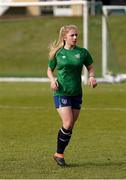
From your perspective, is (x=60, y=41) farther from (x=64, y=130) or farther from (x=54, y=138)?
(x=54, y=138)

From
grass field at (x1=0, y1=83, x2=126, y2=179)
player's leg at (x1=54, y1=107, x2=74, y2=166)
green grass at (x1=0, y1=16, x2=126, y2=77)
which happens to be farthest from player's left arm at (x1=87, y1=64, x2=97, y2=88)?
green grass at (x1=0, y1=16, x2=126, y2=77)

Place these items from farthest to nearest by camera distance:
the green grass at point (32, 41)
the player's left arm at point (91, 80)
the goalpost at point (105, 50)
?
the green grass at point (32, 41)
the goalpost at point (105, 50)
the player's left arm at point (91, 80)

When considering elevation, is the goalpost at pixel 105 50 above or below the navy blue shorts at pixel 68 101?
below

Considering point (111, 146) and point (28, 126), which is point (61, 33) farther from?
point (28, 126)

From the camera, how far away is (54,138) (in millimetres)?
14828

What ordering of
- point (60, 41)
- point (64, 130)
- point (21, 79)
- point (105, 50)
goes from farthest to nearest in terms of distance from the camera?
point (21, 79)
point (105, 50)
point (64, 130)
point (60, 41)

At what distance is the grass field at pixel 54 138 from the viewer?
1116 cm

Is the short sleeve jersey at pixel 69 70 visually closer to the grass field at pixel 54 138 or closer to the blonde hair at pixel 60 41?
the blonde hair at pixel 60 41

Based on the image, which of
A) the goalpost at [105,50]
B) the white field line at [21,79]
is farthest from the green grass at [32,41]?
the goalpost at [105,50]

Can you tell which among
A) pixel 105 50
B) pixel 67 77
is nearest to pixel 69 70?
pixel 67 77

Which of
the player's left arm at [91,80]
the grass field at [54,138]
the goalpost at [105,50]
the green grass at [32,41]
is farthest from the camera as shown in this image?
the green grass at [32,41]

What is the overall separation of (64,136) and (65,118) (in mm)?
337

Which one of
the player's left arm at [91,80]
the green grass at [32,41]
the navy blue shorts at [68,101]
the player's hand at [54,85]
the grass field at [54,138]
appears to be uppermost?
the player's hand at [54,85]

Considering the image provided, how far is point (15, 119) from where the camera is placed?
59.5ft
